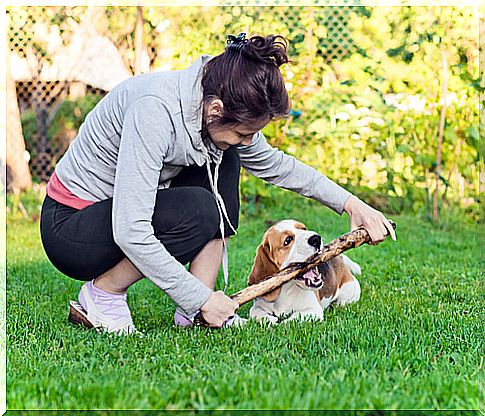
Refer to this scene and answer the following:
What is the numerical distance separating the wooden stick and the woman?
0.23ft

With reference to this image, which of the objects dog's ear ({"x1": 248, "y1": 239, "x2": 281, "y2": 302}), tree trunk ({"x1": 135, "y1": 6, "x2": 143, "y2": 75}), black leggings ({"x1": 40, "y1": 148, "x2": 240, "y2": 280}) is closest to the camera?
black leggings ({"x1": 40, "y1": 148, "x2": 240, "y2": 280})

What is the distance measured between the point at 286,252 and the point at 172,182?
67 centimetres

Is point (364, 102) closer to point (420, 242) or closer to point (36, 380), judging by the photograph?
point (420, 242)

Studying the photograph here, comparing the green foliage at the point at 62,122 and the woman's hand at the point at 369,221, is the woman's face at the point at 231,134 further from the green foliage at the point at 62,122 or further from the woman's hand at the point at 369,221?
the green foliage at the point at 62,122

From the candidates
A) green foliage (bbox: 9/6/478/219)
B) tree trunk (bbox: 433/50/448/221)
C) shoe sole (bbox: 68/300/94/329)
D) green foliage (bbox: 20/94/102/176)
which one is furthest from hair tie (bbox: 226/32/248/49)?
green foliage (bbox: 20/94/102/176)

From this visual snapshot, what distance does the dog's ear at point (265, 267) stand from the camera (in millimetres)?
3570

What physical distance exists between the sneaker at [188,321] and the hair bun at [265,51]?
1.22m

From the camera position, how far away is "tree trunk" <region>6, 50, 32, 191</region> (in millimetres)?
8305

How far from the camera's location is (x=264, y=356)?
109 inches

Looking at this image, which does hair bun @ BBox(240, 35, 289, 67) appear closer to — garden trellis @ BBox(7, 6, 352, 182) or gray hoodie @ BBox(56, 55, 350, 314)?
gray hoodie @ BBox(56, 55, 350, 314)

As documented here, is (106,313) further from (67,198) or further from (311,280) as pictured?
(311,280)

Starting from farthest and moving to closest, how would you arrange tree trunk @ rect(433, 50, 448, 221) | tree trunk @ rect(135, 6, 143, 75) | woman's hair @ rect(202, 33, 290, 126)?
1. tree trunk @ rect(135, 6, 143, 75)
2. tree trunk @ rect(433, 50, 448, 221)
3. woman's hair @ rect(202, 33, 290, 126)

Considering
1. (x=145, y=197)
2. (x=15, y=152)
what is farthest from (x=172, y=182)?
(x=15, y=152)

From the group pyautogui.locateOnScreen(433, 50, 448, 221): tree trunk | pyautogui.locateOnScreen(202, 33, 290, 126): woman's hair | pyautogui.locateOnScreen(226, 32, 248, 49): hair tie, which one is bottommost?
pyautogui.locateOnScreen(433, 50, 448, 221): tree trunk
